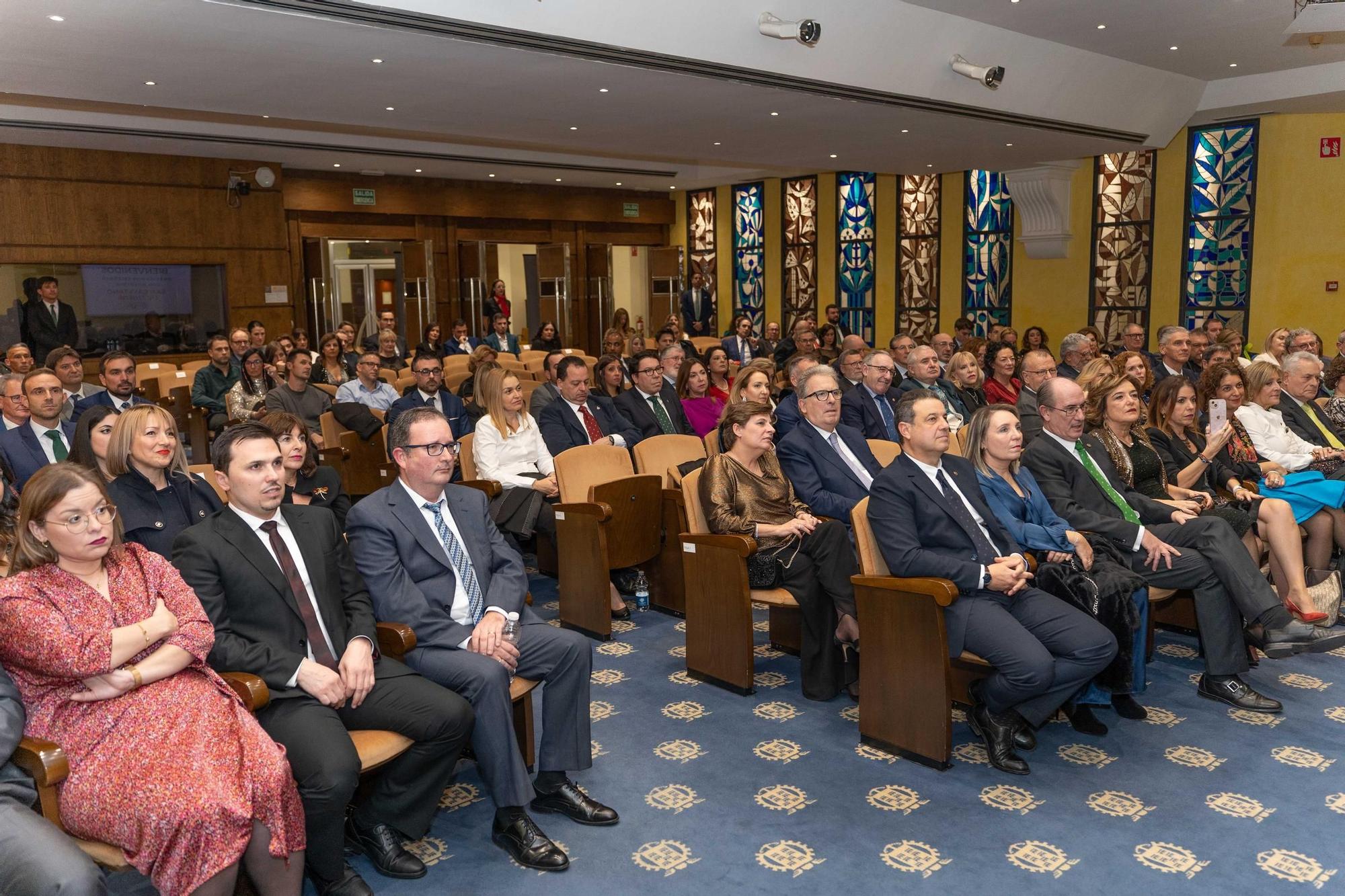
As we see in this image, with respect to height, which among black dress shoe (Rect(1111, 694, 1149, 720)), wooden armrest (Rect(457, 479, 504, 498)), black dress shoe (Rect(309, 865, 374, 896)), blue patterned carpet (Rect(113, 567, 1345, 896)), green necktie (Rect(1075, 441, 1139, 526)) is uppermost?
green necktie (Rect(1075, 441, 1139, 526))

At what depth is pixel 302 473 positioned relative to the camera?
14.1 feet

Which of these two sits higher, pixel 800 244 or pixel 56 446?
pixel 800 244

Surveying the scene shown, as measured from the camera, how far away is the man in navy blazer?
15.8 feet

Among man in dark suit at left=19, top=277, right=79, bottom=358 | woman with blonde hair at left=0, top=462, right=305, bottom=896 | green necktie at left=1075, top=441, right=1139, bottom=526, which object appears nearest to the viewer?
woman with blonde hair at left=0, top=462, right=305, bottom=896

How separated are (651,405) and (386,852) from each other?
4412 mm

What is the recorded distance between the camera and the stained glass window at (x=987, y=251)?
15.0m

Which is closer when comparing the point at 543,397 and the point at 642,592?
the point at 642,592

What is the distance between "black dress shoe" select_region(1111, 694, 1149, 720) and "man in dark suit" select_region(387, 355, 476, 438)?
179 inches

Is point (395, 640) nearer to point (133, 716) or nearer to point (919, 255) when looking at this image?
point (133, 716)

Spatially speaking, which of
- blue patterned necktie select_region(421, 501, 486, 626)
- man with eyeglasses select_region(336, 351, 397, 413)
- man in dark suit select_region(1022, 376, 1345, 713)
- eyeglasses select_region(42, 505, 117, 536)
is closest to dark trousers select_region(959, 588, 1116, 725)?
man in dark suit select_region(1022, 376, 1345, 713)

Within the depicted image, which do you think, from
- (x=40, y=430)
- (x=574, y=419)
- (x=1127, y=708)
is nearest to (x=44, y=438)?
(x=40, y=430)

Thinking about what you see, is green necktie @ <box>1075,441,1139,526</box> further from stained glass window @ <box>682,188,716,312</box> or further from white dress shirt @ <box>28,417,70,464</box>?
stained glass window @ <box>682,188,716,312</box>

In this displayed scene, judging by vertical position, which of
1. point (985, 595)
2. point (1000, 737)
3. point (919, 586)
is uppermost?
point (919, 586)

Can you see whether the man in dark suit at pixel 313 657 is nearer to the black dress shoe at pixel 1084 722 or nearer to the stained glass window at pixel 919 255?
the black dress shoe at pixel 1084 722
